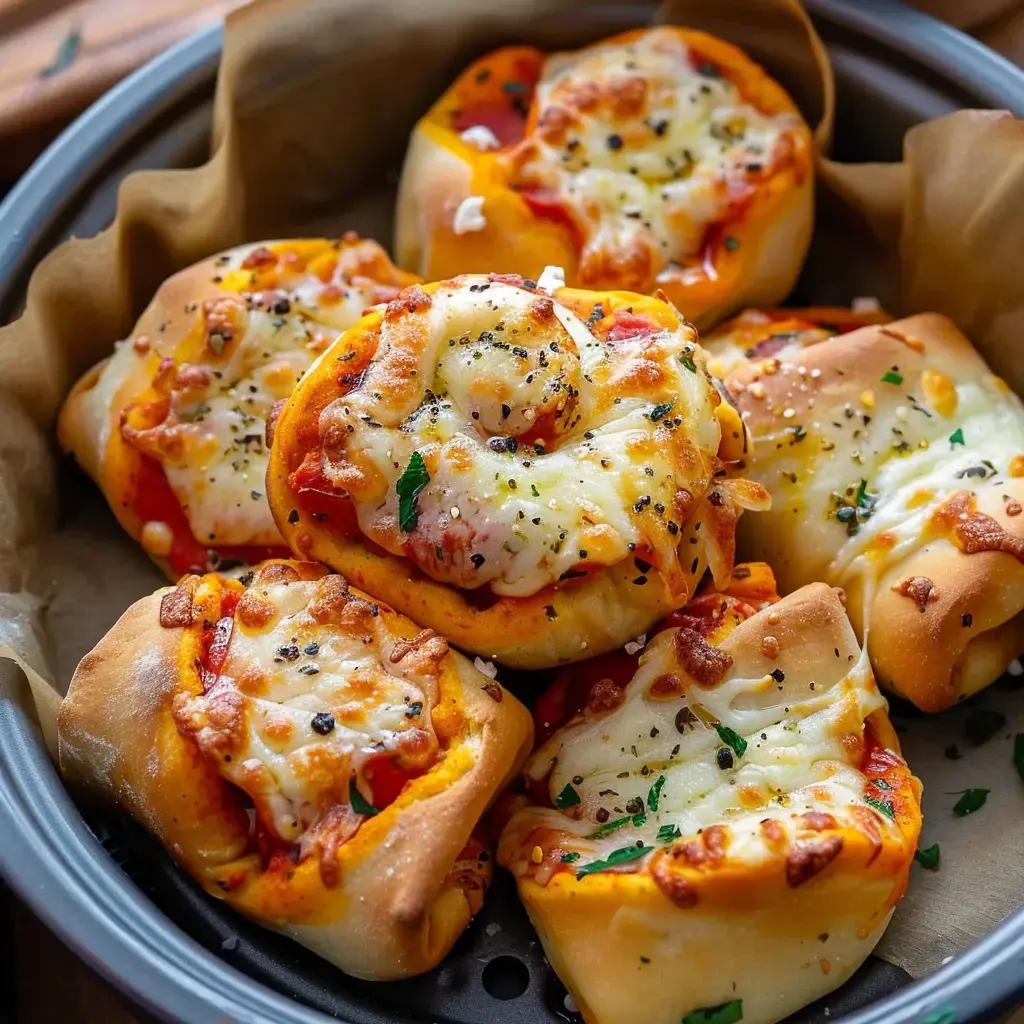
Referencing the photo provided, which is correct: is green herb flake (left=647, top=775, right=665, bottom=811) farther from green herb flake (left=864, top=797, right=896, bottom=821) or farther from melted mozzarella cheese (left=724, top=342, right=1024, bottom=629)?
melted mozzarella cheese (left=724, top=342, right=1024, bottom=629)

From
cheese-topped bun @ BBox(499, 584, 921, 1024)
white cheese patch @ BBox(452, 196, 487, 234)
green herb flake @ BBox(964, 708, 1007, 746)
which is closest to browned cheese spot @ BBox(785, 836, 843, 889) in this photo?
cheese-topped bun @ BBox(499, 584, 921, 1024)

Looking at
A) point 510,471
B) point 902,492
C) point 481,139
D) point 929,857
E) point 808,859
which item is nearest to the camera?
point 808,859

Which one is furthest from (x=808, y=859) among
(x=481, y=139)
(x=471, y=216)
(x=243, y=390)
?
(x=481, y=139)

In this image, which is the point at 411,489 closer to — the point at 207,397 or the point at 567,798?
the point at 567,798

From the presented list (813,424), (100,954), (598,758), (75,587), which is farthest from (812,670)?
(75,587)

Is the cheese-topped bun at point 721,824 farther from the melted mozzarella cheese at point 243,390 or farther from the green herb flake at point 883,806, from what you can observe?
the melted mozzarella cheese at point 243,390

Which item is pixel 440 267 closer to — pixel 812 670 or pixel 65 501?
pixel 65 501
